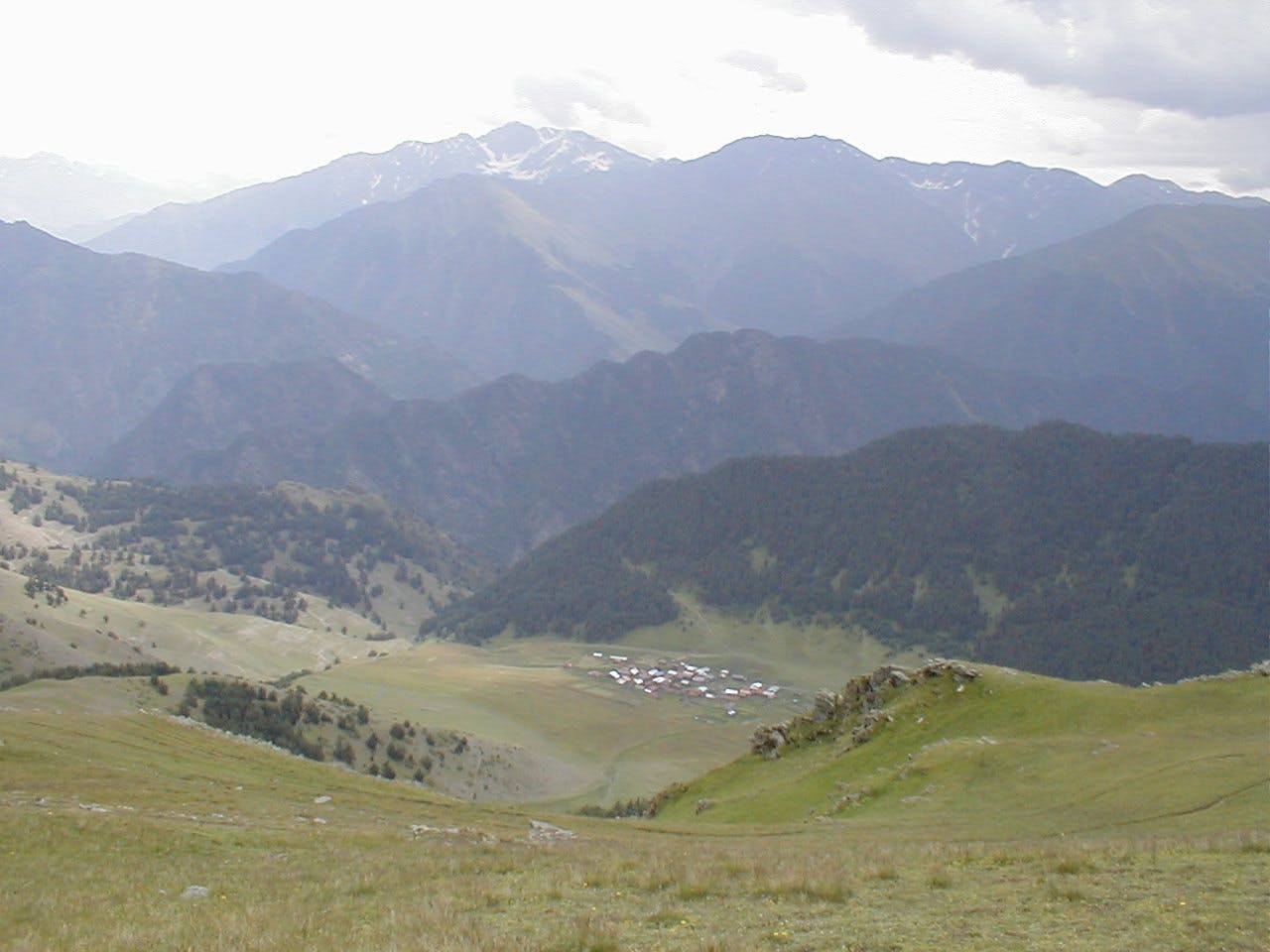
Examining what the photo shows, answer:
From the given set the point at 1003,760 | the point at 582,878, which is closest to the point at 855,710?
the point at 1003,760

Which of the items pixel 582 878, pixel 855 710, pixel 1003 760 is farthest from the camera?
pixel 855 710

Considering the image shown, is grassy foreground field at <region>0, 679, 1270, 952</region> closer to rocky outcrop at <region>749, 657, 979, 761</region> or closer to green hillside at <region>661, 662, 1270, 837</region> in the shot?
green hillside at <region>661, 662, 1270, 837</region>

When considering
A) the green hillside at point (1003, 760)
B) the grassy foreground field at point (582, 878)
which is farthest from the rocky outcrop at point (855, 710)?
the grassy foreground field at point (582, 878)

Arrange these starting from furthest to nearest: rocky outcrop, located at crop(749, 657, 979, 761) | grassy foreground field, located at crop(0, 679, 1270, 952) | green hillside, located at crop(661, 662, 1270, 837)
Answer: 1. rocky outcrop, located at crop(749, 657, 979, 761)
2. green hillside, located at crop(661, 662, 1270, 837)
3. grassy foreground field, located at crop(0, 679, 1270, 952)

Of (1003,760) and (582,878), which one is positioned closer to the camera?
(582,878)

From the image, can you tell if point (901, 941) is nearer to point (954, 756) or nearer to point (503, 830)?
point (503, 830)

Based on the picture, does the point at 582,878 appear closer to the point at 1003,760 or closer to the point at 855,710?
the point at 1003,760

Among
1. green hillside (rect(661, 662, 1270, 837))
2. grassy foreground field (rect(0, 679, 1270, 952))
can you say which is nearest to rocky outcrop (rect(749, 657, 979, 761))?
green hillside (rect(661, 662, 1270, 837))

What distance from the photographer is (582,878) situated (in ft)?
71.5

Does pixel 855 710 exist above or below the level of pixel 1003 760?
below

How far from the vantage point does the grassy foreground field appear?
16078 millimetres

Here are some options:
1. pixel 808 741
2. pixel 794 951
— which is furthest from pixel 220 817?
pixel 808 741

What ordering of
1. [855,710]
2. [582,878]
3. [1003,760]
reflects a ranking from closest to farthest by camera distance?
[582,878] < [1003,760] < [855,710]

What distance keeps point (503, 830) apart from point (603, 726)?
141609 millimetres
